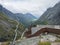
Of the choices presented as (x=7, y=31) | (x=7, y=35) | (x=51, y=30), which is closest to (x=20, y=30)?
(x=7, y=31)

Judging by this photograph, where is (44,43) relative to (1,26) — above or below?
below

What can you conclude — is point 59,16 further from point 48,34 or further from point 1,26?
point 48,34

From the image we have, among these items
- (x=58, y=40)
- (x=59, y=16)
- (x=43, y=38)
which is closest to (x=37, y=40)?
(x=43, y=38)

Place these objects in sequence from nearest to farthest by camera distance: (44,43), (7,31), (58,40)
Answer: (44,43)
(58,40)
(7,31)

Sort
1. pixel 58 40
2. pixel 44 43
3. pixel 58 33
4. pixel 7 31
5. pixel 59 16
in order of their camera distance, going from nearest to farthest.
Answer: pixel 44 43 < pixel 58 40 < pixel 58 33 < pixel 7 31 < pixel 59 16

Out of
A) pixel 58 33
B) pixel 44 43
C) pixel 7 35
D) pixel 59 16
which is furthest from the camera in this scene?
pixel 59 16

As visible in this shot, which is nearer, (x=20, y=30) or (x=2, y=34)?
(x=2, y=34)

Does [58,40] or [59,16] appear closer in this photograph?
[58,40]

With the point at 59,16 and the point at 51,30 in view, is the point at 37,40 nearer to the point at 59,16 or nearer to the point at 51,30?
the point at 51,30

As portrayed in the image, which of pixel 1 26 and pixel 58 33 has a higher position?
pixel 1 26
